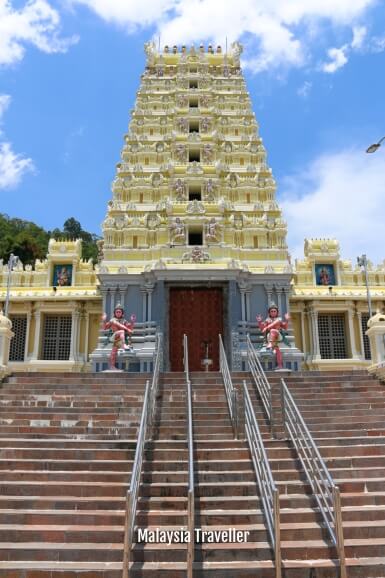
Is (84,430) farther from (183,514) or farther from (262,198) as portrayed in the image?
(262,198)

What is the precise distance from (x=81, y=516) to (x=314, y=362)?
1699 centimetres

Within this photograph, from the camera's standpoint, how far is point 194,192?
23.3m

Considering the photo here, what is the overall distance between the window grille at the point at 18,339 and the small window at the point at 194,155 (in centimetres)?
1097

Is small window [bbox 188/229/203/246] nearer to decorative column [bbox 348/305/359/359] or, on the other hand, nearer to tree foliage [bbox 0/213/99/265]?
decorative column [bbox 348/305/359/359]

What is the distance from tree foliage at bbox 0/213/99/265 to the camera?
45.8m

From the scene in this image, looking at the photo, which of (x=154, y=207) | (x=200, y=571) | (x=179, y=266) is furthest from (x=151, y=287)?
(x=200, y=571)

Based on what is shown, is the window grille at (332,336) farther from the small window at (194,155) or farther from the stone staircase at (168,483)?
the stone staircase at (168,483)

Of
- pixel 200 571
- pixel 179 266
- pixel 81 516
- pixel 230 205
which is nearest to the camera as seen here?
pixel 200 571

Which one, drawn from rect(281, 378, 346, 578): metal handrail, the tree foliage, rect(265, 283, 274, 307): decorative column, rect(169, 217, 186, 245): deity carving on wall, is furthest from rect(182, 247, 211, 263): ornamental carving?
the tree foliage

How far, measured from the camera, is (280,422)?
34.4ft

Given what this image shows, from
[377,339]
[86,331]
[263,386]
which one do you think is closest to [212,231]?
[86,331]

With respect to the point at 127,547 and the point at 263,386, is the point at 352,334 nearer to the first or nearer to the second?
the point at 263,386

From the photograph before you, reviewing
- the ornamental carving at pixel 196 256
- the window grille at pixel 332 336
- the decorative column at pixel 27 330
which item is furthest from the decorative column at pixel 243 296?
the decorative column at pixel 27 330

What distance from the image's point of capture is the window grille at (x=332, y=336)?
2350 centimetres
